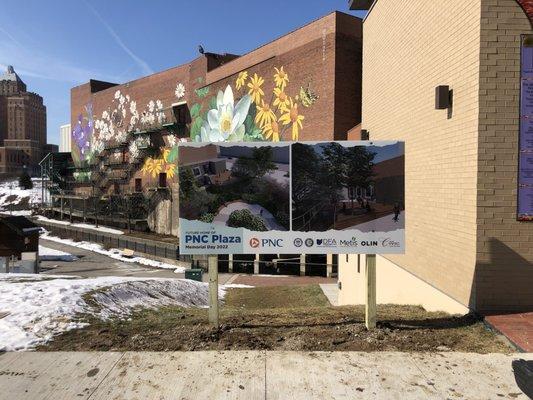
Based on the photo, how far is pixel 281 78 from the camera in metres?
37.2

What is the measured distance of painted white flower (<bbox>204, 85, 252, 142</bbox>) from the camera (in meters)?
42.6

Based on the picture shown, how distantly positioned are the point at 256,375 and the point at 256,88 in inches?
1492

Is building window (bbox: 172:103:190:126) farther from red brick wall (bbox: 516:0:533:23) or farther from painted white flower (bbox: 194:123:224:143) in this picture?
red brick wall (bbox: 516:0:533:23)

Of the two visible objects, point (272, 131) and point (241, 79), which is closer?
point (272, 131)

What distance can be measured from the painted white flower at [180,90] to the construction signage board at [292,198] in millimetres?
52415

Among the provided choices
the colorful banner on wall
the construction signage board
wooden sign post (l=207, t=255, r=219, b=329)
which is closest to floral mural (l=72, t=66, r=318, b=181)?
the colorful banner on wall

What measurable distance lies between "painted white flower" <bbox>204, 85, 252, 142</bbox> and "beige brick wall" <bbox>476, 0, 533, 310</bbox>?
35.2 m

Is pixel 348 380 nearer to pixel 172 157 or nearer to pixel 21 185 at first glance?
pixel 172 157

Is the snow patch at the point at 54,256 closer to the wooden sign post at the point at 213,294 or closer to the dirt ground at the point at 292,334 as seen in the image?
the dirt ground at the point at 292,334

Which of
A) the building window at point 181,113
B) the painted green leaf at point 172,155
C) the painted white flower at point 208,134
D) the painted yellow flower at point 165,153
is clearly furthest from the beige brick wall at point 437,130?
the painted yellow flower at point 165,153

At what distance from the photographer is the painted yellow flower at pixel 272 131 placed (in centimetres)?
3775

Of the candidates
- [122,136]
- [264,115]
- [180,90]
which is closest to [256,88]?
[264,115]

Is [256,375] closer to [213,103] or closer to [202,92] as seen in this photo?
[213,103]

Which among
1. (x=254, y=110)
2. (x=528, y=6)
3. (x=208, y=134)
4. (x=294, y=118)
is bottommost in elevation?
(x=528, y=6)
